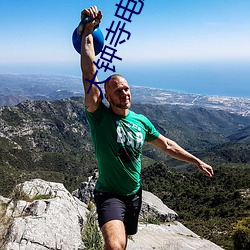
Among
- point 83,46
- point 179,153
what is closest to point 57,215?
point 179,153

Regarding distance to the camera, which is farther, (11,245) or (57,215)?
(57,215)

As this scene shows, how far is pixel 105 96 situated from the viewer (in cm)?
408

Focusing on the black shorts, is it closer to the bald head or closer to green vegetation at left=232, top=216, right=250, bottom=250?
the bald head

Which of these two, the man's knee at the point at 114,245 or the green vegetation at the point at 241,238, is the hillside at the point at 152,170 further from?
the man's knee at the point at 114,245

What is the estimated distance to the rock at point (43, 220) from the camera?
20.8ft

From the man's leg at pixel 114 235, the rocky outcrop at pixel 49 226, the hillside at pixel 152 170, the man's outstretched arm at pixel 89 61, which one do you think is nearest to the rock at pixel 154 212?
the rocky outcrop at pixel 49 226

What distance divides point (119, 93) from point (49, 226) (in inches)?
170

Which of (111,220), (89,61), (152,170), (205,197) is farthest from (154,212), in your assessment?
(152,170)

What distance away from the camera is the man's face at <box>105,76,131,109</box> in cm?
396

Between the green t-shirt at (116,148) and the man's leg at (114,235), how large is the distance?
0.47m

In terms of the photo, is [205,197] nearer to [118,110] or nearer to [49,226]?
[49,226]

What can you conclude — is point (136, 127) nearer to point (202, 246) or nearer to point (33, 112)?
point (202, 246)

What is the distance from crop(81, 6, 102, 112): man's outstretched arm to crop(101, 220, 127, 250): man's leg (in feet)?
4.59

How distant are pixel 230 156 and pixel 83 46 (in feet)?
518
